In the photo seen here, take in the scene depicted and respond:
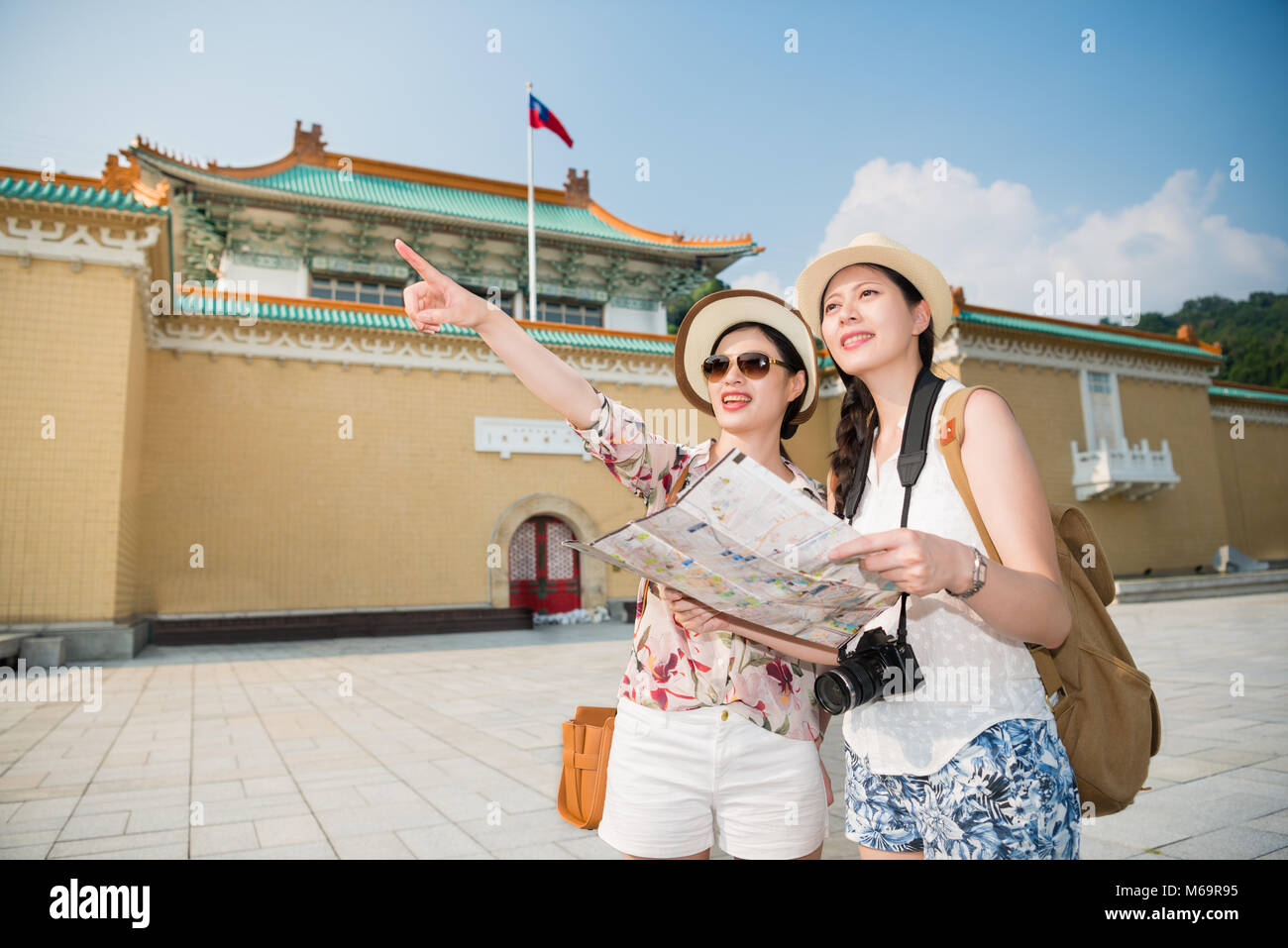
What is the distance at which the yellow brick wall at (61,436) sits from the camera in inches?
354

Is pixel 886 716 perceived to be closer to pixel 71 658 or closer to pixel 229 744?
pixel 229 744

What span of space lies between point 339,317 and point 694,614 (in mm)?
13502

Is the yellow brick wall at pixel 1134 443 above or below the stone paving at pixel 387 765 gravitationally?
above

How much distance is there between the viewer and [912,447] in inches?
53.4

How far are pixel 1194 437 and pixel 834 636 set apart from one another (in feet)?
72.4

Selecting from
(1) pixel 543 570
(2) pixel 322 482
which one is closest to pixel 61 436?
(2) pixel 322 482

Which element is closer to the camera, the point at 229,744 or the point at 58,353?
the point at 229,744

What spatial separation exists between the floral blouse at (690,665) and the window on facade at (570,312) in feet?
53.8

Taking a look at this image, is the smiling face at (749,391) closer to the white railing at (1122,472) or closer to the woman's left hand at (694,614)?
the woman's left hand at (694,614)

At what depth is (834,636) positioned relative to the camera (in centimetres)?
135

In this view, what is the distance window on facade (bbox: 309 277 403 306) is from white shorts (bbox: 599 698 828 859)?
1569 cm

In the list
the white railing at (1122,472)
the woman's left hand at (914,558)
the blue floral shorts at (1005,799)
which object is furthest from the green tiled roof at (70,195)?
the white railing at (1122,472)

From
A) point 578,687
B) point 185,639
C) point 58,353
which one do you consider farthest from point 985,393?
point 185,639

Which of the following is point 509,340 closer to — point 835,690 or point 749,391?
point 749,391
